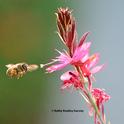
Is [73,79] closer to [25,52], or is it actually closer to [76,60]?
[76,60]

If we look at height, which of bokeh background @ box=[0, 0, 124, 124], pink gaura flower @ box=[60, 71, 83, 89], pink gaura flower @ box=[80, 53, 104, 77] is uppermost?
bokeh background @ box=[0, 0, 124, 124]

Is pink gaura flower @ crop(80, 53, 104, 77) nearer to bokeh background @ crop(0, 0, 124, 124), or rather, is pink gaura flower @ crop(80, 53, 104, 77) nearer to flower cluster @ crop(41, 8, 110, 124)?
flower cluster @ crop(41, 8, 110, 124)

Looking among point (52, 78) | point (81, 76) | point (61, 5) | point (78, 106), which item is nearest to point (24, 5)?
point (61, 5)

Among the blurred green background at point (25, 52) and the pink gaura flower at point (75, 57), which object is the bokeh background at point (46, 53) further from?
the pink gaura flower at point (75, 57)

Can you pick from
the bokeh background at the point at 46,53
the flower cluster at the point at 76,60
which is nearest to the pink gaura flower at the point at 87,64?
the flower cluster at the point at 76,60

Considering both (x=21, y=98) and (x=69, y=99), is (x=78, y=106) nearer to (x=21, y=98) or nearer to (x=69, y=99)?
(x=69, y=99)

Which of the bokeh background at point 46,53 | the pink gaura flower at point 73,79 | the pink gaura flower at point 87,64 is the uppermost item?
the bokeh background at point 46,53

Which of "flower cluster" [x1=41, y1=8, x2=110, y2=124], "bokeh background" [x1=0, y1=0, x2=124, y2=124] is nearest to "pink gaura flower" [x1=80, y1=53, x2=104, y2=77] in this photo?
"flower cluster" [x1=41, y1=8, x2=110, y2=124]

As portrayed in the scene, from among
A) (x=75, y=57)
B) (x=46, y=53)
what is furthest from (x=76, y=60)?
(x=46, y=53)
